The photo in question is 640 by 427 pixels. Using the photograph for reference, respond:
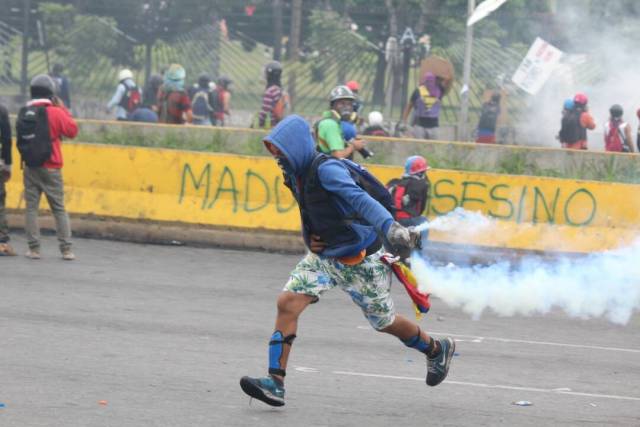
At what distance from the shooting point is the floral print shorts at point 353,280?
676cm

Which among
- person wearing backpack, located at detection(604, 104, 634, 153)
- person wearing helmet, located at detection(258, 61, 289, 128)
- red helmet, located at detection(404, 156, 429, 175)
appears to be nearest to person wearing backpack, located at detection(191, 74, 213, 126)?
person wearing helmet, located at detection(258, 61, 289, 128)

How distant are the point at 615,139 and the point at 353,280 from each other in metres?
11.3

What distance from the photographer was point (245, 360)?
26.4 ft

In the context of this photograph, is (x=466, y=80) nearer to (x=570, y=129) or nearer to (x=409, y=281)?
(x=570, y=129)

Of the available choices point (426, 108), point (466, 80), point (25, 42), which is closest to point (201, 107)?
point (426, 108)

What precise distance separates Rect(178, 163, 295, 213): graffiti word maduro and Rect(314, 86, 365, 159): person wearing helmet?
1521mm

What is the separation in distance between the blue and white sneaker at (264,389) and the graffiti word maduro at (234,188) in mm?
7136

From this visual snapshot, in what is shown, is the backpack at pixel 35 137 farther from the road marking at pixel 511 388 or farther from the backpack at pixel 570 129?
the backpack at pixel 570 129

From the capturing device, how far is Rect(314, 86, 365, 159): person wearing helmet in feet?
39.1

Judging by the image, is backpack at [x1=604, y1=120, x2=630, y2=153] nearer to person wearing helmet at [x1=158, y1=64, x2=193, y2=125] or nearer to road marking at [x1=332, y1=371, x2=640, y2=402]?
person wearing helmet at [x1=158, y1=64, x2=193, y2=125]

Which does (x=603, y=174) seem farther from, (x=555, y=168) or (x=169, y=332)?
(x=169, y=332)

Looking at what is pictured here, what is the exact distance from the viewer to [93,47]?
78.1ft

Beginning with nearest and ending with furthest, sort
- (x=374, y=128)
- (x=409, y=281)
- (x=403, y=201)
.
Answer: (x=409, y=281) → (x=403, y=201) → (x=374, y=128)

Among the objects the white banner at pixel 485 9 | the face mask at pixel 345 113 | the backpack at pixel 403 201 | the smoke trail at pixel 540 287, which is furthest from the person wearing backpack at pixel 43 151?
the white banner at pixel 485 9
